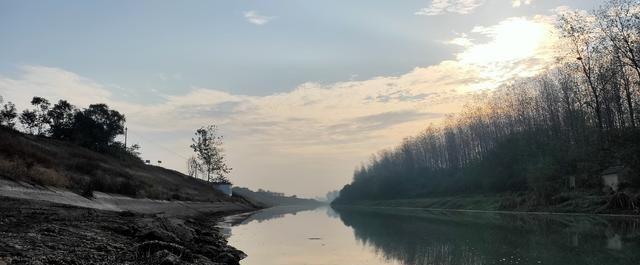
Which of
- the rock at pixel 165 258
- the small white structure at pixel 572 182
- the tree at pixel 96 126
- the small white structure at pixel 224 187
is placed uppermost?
the tree at pixel 96 126

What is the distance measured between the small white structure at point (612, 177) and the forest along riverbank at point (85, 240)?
116 ft

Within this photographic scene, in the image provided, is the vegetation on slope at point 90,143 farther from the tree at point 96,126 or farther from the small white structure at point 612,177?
the small white structure at point 612,177

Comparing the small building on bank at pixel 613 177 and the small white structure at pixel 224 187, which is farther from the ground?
the small white structure at pixel 224 187

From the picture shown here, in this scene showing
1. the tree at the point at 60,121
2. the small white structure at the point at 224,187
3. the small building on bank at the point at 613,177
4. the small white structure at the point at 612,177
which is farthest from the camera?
the small white structure at the point at 224,187

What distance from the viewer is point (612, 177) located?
4109 cm

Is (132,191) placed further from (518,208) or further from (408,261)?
(518,208)

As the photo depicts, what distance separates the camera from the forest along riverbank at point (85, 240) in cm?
853

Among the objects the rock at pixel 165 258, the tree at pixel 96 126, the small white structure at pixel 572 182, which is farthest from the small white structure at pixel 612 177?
the tree at pixel 96 126

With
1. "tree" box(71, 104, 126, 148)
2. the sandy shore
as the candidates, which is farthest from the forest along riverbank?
"tree" box(71, 104, 126, 148)

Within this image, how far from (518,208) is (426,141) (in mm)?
75673

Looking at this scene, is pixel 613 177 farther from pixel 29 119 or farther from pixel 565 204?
pixel 29 119

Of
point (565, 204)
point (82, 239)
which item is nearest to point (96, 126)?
point (565, 204)

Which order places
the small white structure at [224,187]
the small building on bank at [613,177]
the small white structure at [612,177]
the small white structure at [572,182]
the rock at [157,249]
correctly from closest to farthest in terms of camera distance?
the rock at [157,249] < the small building on bank at [613,177] < the small white structure at [612,177] < the small white structure at [572,182] < the small white structure at [224,187]

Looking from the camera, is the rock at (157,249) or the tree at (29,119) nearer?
the rock at (157,249)
